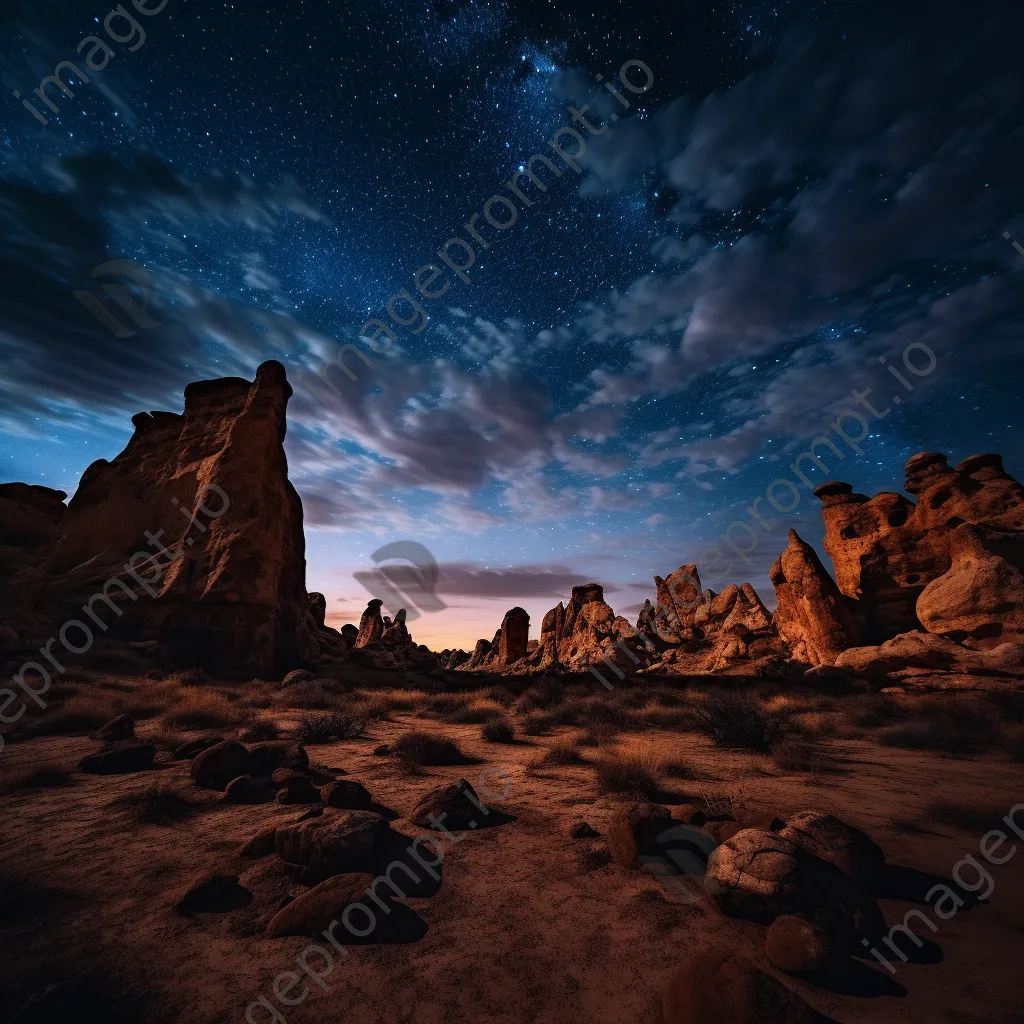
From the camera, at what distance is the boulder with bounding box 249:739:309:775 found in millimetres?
6121

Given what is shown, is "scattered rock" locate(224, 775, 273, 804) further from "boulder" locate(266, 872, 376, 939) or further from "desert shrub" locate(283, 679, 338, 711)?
"desert shrub" locate(283, 679, 338, 711)

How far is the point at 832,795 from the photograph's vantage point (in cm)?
536

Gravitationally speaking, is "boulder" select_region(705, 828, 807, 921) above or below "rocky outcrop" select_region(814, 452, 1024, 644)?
below

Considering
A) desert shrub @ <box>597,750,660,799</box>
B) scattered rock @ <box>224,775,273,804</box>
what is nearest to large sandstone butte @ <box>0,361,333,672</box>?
scattered rock @ <box>224,775,273,804</box>

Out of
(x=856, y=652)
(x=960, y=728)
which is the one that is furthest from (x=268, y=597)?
(x=856, y=652)

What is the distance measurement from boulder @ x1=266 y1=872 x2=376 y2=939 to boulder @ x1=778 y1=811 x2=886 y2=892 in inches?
130

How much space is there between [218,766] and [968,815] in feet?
28.9

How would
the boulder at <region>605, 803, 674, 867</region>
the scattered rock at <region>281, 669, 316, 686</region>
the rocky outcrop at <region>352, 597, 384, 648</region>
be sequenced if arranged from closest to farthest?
the boulder at <region>605, 803, 674, 867</region> < the scattered rock at <region>281, 669, 316, 686</region> < the rocky outcrop at <region>352, 597, 384, 648</region>

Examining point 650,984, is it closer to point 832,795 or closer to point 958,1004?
point 958,1004

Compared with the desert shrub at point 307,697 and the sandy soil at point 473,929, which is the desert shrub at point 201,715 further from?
the sandy soil at point 473,929

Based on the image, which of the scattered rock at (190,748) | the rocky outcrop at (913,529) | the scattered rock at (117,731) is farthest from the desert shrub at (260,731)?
the rocky outcrop at (913,529)

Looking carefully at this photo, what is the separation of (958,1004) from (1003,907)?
1470 millimetres

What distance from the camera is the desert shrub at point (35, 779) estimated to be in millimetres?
5512

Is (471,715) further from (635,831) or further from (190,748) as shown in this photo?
(635,831)
